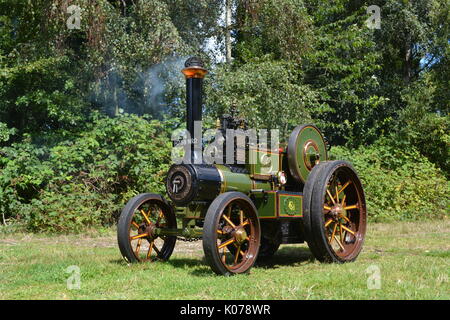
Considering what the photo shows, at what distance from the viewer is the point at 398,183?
13367 mm

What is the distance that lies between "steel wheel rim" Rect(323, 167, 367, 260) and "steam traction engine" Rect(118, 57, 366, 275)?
0.5 inches

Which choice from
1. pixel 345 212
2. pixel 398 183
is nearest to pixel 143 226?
pixel 345 212

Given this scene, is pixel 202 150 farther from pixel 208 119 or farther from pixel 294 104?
pixel 294 104

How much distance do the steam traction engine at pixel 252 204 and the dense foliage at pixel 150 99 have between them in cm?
437

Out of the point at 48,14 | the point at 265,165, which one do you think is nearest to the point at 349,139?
the point at 48,14

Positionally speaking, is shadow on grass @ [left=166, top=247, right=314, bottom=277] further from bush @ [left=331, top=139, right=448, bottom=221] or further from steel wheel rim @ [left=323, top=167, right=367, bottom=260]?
bush @ [left=331, top=139, right=448, bottom=221]

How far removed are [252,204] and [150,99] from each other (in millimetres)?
8423

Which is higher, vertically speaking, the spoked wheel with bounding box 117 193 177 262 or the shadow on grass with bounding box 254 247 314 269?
the spoked wheel with bounding box 117 193 177 262

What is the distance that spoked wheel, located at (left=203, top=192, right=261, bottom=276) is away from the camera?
4.90m

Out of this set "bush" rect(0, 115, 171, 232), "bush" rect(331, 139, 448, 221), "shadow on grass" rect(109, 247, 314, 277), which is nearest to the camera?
"shadow on grass" rect(109, 247, 314, 277)

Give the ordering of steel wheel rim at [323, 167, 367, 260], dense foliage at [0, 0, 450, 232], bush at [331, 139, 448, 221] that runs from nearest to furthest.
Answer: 1. steel wheel rim at [323, 167, 367, 260]
2. dense foliage at [0, 0, 450, 232]
3. bush at [331, 139, 448, 221]

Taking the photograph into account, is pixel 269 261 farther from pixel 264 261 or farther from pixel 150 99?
pixel 150 99

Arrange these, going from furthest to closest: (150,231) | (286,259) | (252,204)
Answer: (286,259), (150,231), (252,204)

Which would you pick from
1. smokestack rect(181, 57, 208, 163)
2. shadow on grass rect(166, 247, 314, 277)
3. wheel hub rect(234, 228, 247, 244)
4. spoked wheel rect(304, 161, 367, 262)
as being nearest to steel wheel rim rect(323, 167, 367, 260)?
spoked wheel rect(304, 161, 367, 262)
